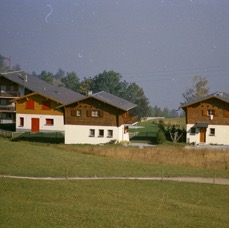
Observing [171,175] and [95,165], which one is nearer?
[171,175]

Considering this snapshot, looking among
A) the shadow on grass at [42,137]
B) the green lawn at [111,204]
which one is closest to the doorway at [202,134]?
the shadow on grass at [42,137]

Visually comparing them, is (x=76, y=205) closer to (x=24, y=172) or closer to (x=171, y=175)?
(x=24, y=172)

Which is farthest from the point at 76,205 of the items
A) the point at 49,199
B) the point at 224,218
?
the point at 224,218

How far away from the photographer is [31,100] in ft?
196

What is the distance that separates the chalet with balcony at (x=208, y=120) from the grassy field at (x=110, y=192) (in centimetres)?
885

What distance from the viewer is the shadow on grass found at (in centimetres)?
5197

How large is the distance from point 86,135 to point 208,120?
49.0 ft

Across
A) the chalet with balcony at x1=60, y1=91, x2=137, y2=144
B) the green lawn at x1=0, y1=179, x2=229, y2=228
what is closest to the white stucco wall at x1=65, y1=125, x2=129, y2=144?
the chalet with balcony at x1=60, y1=91, x2=137, y2=144

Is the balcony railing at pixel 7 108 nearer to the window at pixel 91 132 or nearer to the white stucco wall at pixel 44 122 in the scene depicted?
the white stucco wall at pixel 44 122

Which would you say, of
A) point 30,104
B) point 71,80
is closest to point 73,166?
point 30,104

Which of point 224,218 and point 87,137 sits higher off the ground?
point 87,137

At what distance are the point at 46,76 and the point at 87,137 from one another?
4676 inches

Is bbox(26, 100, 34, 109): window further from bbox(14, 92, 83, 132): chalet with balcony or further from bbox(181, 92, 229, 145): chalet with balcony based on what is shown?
bbox(181, 92, 229, 145): chalet with balcony

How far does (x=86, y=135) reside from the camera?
5078cm
